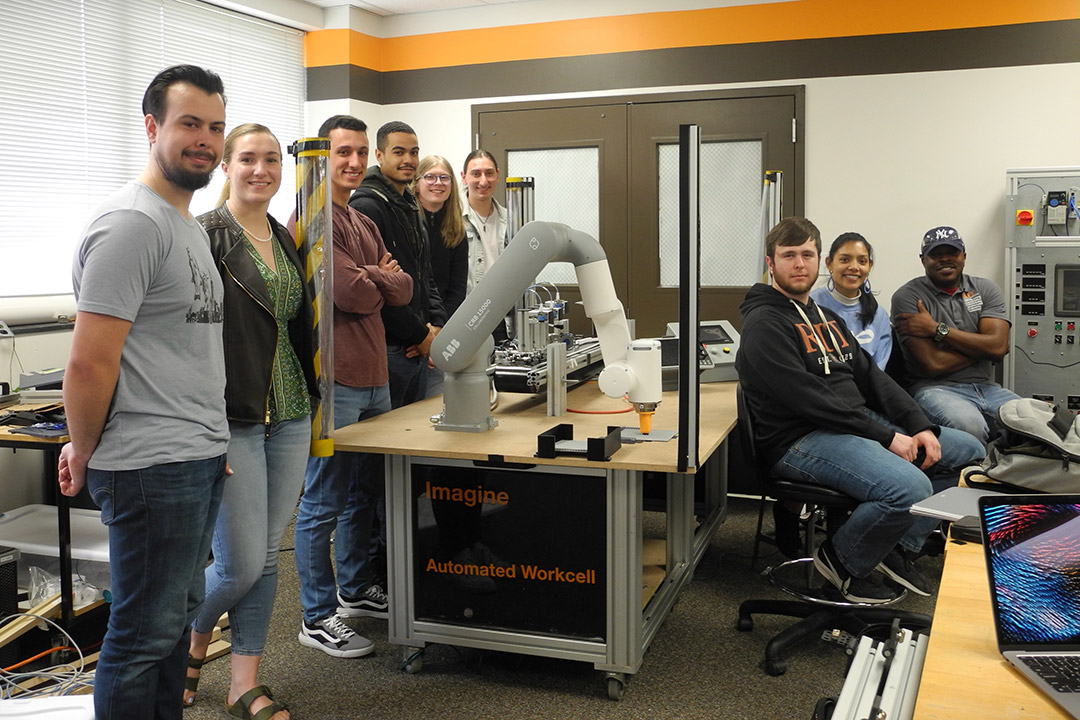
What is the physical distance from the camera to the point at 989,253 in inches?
195

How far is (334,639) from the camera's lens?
9.80ft

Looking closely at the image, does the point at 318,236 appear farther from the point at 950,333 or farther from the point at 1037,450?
A: the point at 950,333

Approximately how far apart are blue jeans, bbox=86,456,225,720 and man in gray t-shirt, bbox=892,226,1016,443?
3.47 metres

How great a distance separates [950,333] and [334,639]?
10.2ft

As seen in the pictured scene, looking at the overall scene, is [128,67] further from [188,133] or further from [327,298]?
[188,133]

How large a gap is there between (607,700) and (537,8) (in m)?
4.35

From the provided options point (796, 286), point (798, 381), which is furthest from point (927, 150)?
point (798, 381)

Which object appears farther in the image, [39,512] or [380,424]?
[39,512]

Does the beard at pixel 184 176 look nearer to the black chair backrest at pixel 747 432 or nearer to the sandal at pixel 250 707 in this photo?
the sandal at pixel 250 707

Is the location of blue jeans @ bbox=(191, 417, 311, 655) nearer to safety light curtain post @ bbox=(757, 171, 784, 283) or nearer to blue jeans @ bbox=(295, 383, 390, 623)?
blue jeans @ bbox=(295, 383, 390, 623)

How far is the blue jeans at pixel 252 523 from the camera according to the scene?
227cm

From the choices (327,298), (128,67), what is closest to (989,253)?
(327,298)

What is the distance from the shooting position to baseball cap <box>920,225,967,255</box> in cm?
450

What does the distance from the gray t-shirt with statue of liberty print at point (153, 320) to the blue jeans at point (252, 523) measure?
14.4 inches
